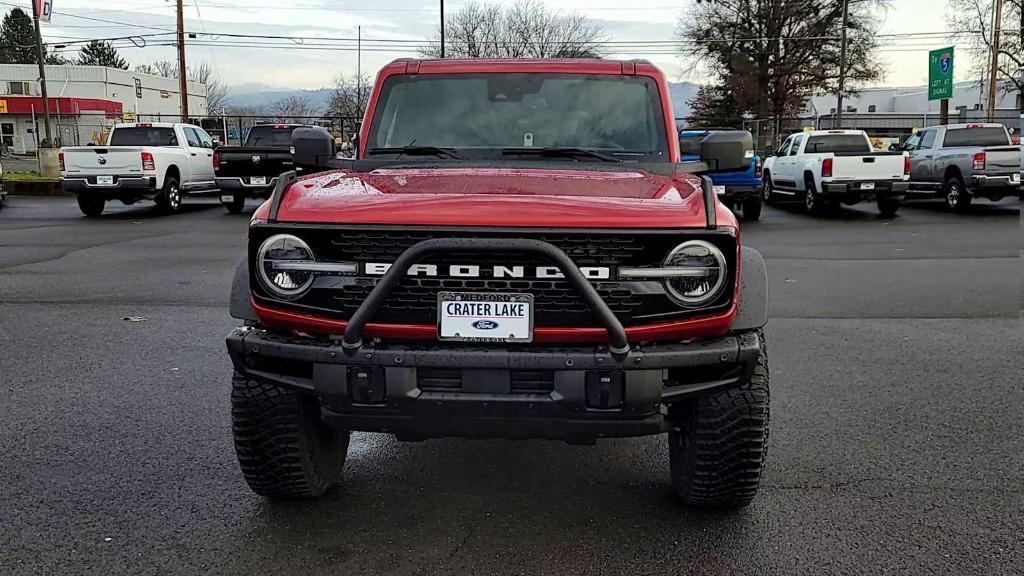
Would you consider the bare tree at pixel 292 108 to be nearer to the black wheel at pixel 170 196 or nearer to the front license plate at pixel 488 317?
the black wheel at pixel 170 196

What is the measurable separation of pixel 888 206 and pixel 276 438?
16904mm

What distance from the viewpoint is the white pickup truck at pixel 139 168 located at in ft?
56.4

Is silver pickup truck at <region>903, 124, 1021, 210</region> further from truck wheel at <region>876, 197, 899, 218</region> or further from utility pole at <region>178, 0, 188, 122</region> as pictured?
utility pole at <region>178, 0, 188, 122</region>

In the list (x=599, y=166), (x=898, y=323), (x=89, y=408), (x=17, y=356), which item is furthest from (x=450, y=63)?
(x=898, y=323)

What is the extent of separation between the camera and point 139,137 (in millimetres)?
19078

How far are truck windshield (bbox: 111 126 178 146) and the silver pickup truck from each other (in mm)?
16404

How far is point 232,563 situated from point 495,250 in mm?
1487

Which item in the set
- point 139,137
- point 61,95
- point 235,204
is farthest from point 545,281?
point 61,95

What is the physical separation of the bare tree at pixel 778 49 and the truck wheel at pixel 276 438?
4416 cm

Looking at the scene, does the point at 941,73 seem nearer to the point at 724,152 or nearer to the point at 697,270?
the point at 724,152

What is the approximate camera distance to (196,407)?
16.6 feet

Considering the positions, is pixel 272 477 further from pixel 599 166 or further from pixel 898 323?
pixel 898 323

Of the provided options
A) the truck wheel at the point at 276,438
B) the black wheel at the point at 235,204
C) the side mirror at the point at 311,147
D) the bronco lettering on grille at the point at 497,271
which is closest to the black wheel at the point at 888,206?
the black wheel at the point at 235,204

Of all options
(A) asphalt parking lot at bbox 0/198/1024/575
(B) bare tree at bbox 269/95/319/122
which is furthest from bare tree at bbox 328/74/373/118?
(A) asphalt parking lot at bbox 0/198/1024/575
